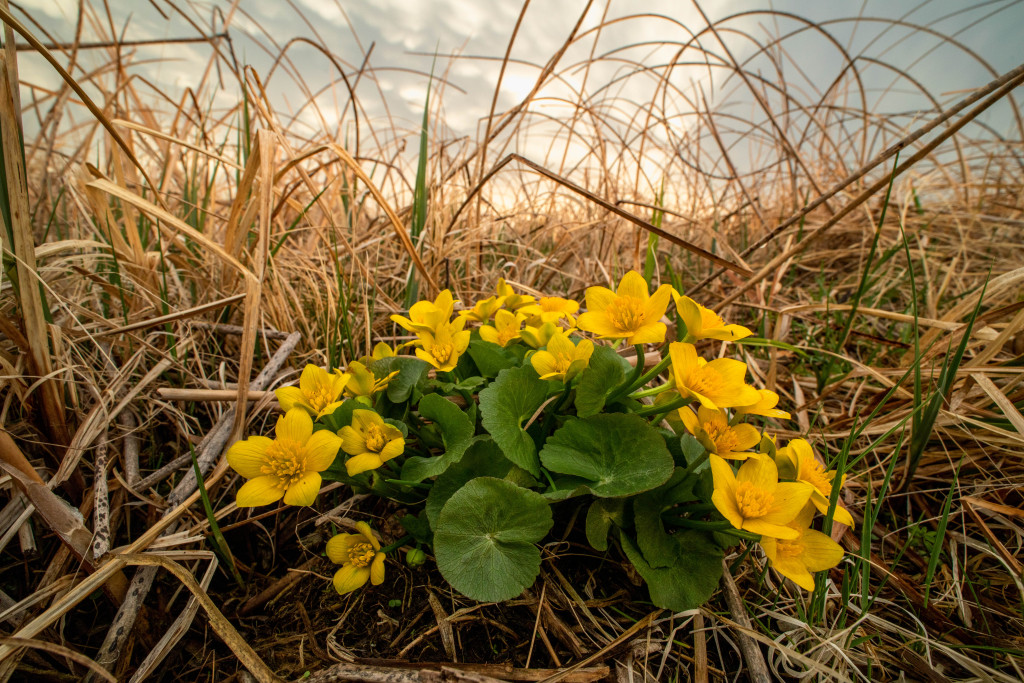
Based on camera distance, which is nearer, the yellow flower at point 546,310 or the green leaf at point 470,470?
the green leaf at point 470,470

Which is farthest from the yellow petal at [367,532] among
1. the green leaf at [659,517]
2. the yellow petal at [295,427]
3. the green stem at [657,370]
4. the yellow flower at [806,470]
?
the yellow flower at [806,470]

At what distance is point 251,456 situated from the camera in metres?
0.98

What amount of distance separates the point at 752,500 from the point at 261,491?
92 centimetres

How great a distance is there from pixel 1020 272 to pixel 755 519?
158 cm

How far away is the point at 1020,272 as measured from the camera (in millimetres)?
1652

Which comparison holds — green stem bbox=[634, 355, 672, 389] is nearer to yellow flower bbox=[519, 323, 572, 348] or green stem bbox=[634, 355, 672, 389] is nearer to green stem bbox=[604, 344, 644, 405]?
green stem bbox=[604, 344, 644, 405]

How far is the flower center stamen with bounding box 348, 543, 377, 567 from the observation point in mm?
1094

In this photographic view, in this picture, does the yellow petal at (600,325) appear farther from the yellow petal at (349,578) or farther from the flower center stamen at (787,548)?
the yellow petal at (349,578)

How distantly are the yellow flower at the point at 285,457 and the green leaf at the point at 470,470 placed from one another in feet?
0.79

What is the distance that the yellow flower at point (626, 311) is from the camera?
0.99m

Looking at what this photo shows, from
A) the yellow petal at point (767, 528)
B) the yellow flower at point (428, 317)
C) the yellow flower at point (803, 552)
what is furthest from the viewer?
the yellow flower at point (428, 317)

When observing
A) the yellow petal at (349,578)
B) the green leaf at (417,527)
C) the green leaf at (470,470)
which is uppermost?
the green leaf at (470,470)

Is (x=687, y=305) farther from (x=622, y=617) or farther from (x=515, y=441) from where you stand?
(x=622, y=617)

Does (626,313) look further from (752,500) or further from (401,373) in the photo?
(401,373)
